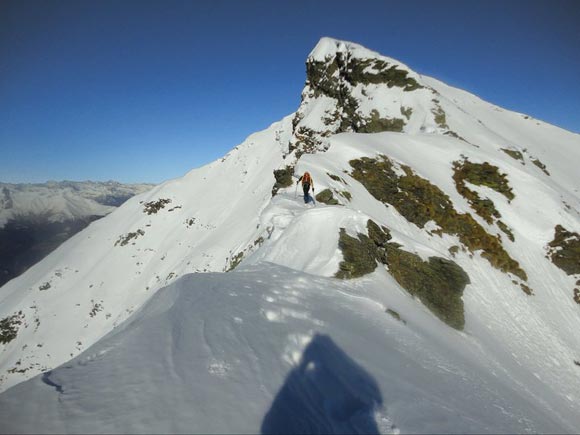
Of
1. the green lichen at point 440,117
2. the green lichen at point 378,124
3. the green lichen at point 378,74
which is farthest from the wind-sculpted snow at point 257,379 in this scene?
the green lichen at point 378,74

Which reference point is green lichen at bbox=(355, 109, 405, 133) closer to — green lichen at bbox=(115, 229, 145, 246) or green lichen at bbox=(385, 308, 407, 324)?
green lichen at bbox=(385, 308, 407, 324)

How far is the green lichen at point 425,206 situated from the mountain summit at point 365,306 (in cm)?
14

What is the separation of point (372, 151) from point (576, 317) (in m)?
17.1

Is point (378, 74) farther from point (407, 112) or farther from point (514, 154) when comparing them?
point (514, 154)

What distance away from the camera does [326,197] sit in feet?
51.4

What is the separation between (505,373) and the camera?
10711 millimetres

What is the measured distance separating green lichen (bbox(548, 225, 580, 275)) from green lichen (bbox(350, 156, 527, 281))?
443cm

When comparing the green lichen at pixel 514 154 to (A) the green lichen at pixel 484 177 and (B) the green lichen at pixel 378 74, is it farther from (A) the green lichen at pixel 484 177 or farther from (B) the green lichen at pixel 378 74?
(B) the green lichen at pixel 378 74

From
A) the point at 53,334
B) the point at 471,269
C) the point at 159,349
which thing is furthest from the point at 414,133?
the point at 53,334

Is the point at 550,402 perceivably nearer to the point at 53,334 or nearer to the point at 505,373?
the point at 505,373

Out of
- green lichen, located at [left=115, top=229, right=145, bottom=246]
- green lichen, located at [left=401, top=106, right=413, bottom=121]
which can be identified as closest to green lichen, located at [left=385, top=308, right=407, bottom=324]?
green lichen, located at [left=401, top=106, right=413, bottom=121]

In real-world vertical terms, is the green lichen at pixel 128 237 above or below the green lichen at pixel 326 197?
above

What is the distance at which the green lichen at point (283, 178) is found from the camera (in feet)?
63.6

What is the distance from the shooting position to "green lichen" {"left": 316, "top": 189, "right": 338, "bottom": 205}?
51.0ft
